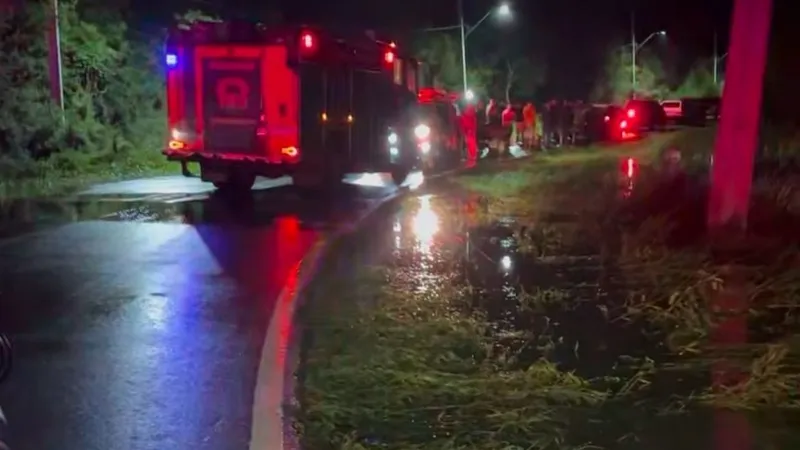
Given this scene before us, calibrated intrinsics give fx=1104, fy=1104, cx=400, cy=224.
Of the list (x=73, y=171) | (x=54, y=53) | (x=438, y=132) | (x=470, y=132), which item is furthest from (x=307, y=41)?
(x=470, y=132)

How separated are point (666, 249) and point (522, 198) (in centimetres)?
716

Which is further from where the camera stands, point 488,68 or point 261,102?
point 488,68

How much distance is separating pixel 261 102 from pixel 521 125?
19312 millimetres

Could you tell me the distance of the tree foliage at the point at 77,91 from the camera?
24.5m

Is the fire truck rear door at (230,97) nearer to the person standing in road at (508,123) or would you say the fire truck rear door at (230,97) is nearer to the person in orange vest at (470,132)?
the person in orange vest at (470,132)

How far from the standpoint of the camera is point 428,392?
6367 millimetres

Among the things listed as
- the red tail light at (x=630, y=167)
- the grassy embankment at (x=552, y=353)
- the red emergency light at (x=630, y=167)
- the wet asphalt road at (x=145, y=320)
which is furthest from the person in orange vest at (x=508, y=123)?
the grassy embankment at (x=552, y=353)

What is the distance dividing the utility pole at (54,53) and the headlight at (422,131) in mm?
8659

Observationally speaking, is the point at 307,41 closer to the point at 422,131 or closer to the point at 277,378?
the point at 422,131

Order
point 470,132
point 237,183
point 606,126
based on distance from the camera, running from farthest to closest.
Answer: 1. point 606,126
2. point 470,132
3. point 237,183

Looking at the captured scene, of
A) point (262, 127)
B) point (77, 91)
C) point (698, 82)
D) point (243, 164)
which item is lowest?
point (243, 164)

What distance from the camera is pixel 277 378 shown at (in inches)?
267

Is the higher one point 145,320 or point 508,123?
point 508,123

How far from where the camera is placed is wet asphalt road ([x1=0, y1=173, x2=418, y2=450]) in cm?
611
